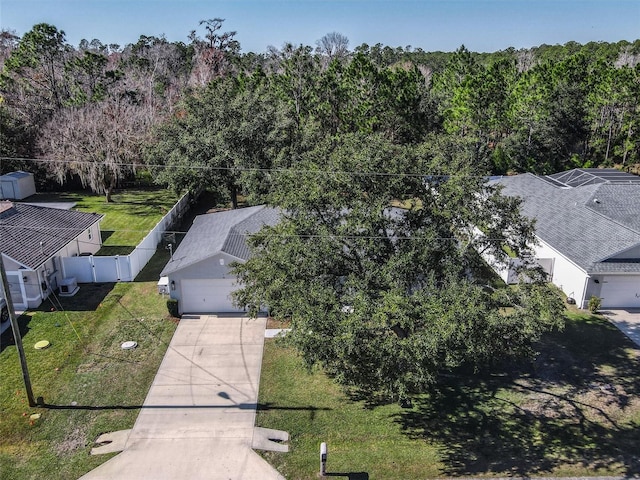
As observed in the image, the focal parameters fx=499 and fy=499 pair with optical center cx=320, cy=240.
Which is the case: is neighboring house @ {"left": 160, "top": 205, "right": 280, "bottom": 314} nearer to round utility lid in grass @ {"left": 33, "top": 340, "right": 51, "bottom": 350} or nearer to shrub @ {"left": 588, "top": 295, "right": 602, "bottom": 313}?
round utility lid in grass @ {"left": 33, "top": 340, "right": 51, "bottom": 350}

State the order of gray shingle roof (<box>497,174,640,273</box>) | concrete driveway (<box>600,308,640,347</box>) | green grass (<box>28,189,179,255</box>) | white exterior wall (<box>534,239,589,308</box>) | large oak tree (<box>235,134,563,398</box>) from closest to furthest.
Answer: large oak tree (<box>235,134,563,398</box>)
concrete driveway (<box>600,308,640,347</box>)
white exterior wall (<box>534,239,589,308</box>)
gray shingle roof (<box>497,174,640,273</box>)
green grass (<box>28,189,179,255</box>)

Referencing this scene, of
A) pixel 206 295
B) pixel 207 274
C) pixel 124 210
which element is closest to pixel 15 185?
pixel 124 210

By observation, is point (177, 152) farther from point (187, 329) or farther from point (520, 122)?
point (520, 122)

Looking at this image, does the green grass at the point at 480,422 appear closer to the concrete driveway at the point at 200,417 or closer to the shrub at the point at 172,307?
the concrete driveway at the point at 200,417

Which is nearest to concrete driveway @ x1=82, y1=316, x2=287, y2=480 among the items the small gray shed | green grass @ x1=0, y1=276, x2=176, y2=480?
green grass @ x1=0, y1=276, x2=176, y2=480

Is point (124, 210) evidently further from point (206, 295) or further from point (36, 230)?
point (206, 295)

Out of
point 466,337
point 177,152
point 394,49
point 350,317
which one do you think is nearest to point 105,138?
point 177,152
